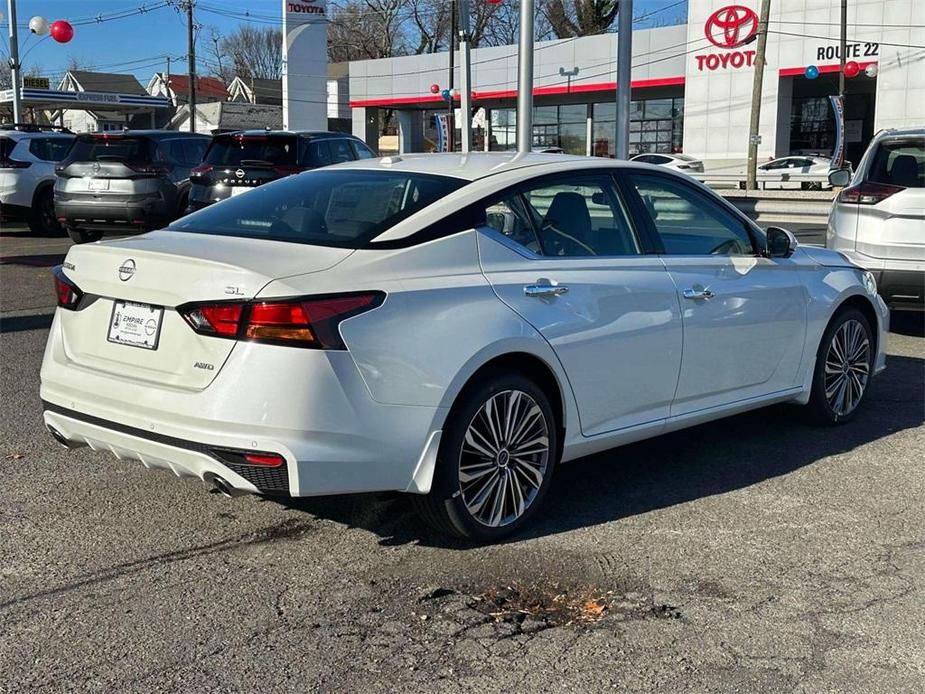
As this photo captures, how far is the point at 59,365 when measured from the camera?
14.5 feet

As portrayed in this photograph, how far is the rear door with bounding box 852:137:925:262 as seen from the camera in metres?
8.62

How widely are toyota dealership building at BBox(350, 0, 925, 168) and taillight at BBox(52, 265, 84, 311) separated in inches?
1291

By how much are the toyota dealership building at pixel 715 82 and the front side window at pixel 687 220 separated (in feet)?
103

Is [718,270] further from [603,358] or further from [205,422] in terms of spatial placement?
[205,422]

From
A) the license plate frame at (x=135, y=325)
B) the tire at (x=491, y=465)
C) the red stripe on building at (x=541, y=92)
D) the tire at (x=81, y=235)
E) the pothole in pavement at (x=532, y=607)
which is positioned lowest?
the pothole in pavement at (x=532, y=607)

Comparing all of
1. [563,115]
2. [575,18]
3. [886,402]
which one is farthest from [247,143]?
[575,18]

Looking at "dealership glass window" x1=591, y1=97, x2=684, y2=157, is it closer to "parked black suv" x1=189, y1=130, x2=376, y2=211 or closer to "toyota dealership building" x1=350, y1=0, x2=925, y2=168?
"toyota dealership building" x1=350, y1=0, x2=925, y2=168

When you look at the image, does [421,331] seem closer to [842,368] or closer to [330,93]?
[842,368]

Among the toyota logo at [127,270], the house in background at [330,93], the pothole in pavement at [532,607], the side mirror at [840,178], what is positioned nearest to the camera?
the pothole in pavement at [532,607]

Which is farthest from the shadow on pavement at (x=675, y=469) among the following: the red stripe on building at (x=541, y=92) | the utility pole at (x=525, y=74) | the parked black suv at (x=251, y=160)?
the red stripe on building at (x=541, y=92)

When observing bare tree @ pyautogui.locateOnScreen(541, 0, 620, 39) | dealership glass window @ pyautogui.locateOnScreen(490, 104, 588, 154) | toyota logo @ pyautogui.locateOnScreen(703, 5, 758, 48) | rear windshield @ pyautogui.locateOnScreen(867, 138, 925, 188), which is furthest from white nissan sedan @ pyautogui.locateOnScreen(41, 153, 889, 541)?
bare tree @ pyautogui.locateOnScreen(541, 0, 620, 39)

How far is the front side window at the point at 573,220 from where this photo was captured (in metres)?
4.64

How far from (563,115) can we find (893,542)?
52396mm

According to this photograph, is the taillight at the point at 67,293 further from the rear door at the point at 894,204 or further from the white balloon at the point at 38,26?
the white balloon at the point at 38,26
